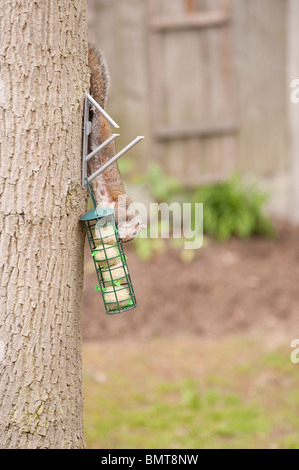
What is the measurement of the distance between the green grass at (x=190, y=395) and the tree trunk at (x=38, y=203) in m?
1.68

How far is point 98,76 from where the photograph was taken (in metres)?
2.49

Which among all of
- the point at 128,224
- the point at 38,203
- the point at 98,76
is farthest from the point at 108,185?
the point at 98,76

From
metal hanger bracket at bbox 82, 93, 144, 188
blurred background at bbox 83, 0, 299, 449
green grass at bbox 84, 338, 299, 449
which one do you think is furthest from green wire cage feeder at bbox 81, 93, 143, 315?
blurred background at bbox 83, 0, 299, 449

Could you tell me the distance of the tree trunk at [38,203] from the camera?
224 cm

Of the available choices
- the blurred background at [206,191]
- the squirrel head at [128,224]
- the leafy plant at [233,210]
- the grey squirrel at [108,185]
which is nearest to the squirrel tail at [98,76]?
the grey squirrel at [108,185]

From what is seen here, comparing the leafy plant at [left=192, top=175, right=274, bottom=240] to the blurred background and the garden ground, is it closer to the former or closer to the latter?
the blurred background

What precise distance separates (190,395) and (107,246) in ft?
7.65

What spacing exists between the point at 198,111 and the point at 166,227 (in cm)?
132

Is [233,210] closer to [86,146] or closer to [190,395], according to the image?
[190,395]

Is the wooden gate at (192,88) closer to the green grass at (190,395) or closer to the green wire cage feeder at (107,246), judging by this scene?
the green grass at (190,395)

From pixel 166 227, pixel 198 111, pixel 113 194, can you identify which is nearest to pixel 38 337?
pixel 113 194

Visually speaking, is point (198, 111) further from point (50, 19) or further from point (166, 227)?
point (50, 19)

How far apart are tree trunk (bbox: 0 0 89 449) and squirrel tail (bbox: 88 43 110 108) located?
86 millimetres

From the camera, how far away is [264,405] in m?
4.34
